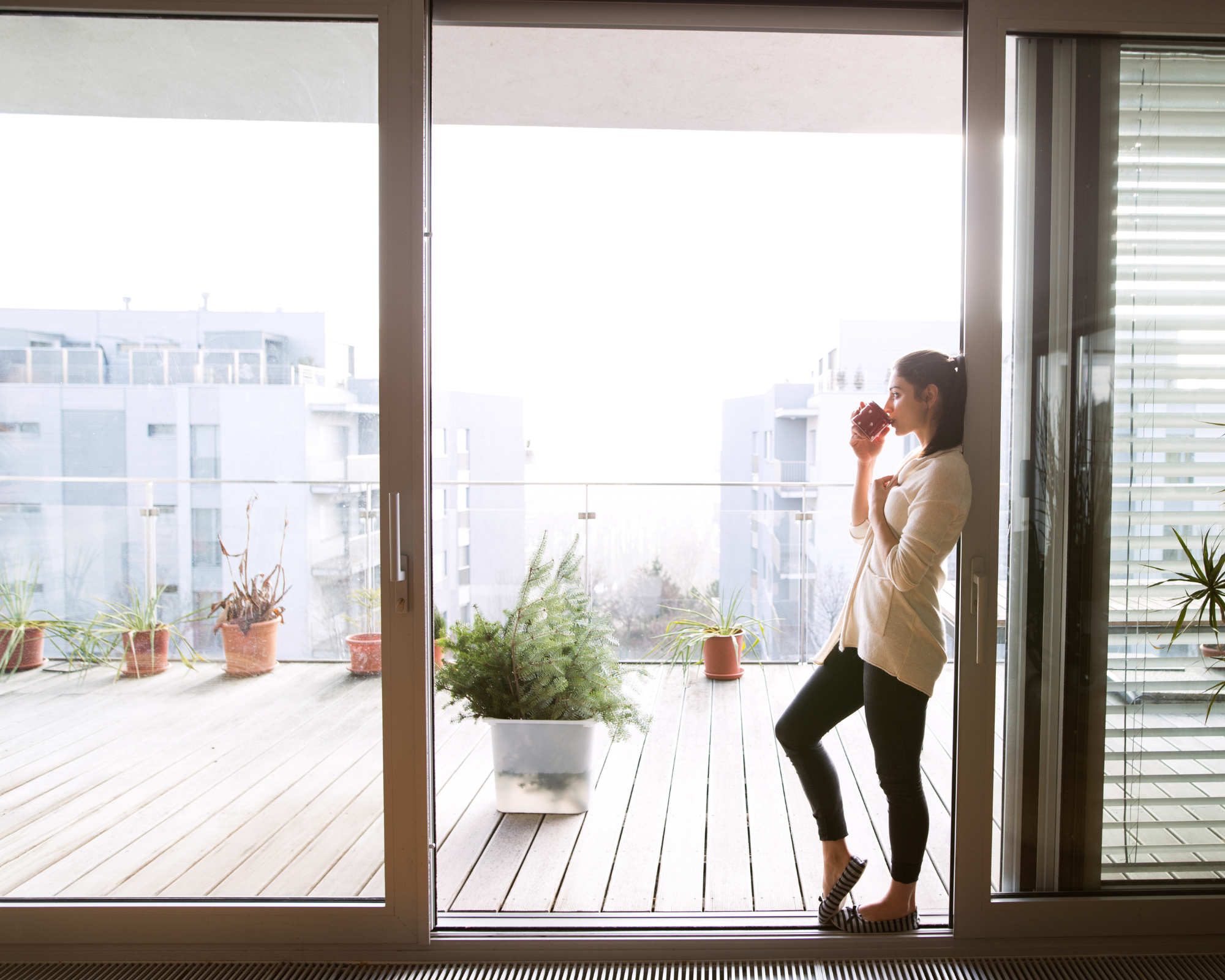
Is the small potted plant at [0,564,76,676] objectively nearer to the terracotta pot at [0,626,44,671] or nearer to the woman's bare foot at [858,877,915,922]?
the terracotta pot at [0,626,44,671]

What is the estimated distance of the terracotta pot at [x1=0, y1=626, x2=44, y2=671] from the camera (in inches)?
76.9

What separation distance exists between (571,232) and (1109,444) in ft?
13.8

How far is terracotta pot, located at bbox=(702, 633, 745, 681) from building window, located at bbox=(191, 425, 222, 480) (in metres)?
2.93

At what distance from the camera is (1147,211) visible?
189cm

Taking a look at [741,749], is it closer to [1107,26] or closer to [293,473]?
[293,473]

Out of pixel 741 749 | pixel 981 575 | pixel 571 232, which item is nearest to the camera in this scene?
pixel 981 575

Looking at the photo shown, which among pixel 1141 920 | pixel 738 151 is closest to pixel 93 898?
pixel 1141 920

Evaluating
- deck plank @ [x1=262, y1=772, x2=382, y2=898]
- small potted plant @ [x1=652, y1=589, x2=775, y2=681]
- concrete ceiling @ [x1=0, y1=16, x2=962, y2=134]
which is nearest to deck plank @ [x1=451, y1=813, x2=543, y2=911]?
deck plank @ [x1=262, y1=772, x2=382, y2=898]

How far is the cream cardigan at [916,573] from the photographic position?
1.77 m

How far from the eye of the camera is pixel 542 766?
2.62 meters

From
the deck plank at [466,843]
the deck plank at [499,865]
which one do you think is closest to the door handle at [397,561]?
the deck plank at [466,843]

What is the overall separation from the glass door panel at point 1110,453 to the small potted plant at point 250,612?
1.81 meters

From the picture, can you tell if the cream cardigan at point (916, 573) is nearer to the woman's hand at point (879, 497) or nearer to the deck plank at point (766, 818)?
the woman's hand at point (879, 497)

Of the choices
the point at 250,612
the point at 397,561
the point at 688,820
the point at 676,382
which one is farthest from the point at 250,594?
the point at 676,382
